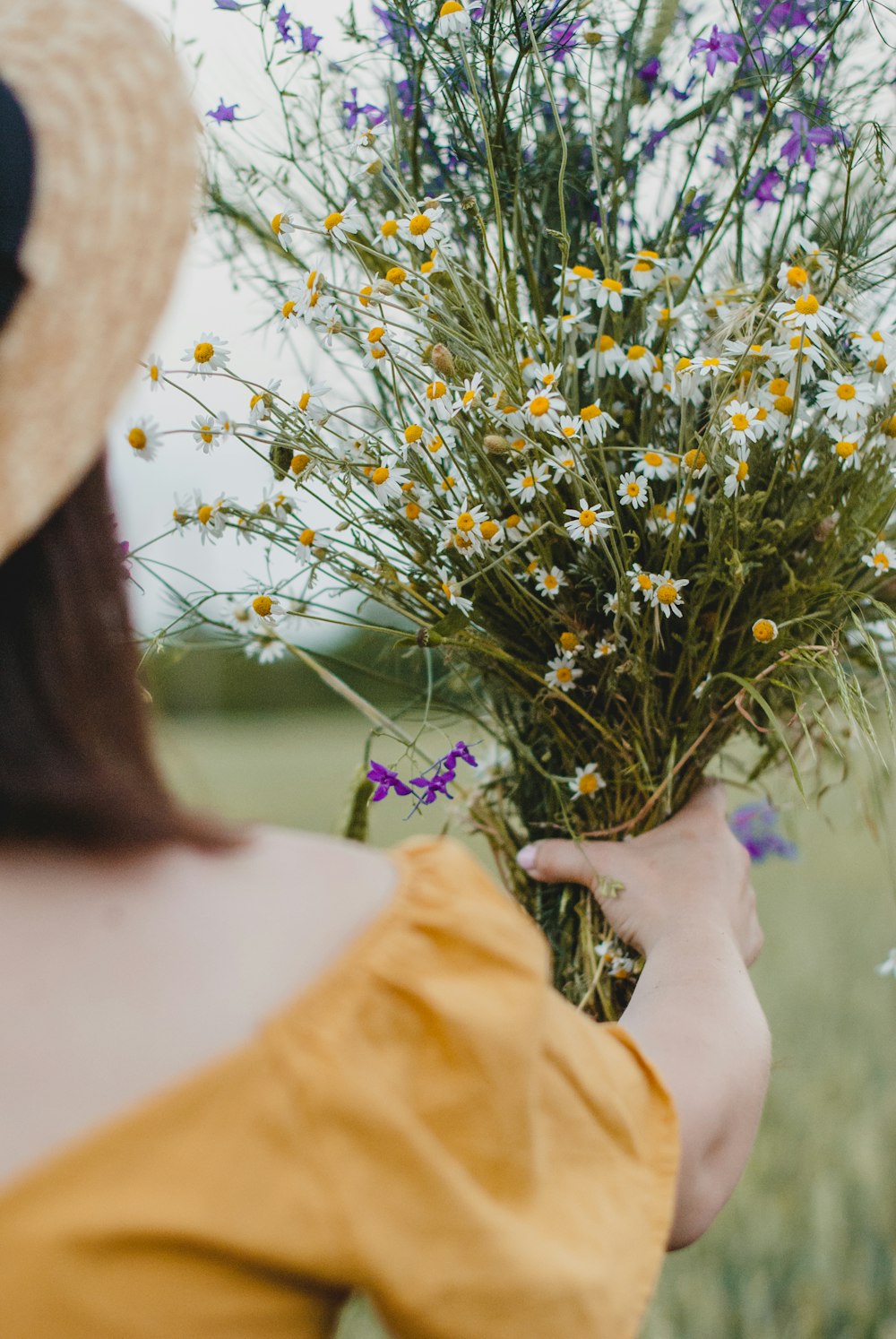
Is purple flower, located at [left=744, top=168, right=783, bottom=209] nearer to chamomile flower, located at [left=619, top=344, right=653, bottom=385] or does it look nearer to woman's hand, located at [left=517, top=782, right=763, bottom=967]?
chamomile flower, located at [left=619, top=344, right=653, bottom=385]

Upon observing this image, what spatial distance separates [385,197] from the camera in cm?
100

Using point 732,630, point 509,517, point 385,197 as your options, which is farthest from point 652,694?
point 385,197

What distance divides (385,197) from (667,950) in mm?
678

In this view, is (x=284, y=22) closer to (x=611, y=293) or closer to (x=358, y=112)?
(x=358, y=112)

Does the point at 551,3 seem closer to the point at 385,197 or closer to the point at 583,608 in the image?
the point at 385,197

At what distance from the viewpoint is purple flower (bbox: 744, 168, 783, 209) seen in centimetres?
94

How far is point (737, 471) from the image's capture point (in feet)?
2.67

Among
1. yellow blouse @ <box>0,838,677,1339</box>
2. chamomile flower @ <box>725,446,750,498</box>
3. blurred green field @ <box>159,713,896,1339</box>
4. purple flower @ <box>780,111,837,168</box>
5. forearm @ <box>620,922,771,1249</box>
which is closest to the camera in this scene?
yellow blouse @ <box>0,838,677,1339</box>

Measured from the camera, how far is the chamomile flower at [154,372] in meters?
0.89

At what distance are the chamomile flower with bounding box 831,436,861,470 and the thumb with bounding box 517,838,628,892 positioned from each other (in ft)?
1.15

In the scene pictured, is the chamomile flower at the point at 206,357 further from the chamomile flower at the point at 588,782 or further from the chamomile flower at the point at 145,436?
the chamomile flower at the point at 588,782

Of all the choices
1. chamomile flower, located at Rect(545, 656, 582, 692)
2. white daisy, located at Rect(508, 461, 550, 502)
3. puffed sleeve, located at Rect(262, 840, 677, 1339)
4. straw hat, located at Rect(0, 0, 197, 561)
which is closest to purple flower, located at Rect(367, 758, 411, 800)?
chamomile flower, located at Rect(545, 656, 582, 692)

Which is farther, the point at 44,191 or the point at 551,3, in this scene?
the point at 551,3

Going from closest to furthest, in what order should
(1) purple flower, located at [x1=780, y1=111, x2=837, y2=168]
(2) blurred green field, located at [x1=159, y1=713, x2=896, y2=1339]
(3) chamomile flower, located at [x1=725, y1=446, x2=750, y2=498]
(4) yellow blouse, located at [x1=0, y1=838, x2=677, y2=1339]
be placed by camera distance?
1. (4) yellow blouse, located at [x1=0, y1=838, x2=677, y2=1339]
2. (3) chamomile flower, located at [x1=725, y1=446, x2=750, y2=498]
3. (1) purple flower, located at [x1=780, y1=111, x2=837, y2=168]
4. (2) blurred green field, located at [x1=159, y1=713, x2=896, y2=1339]
